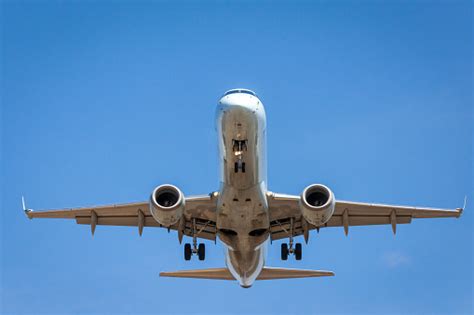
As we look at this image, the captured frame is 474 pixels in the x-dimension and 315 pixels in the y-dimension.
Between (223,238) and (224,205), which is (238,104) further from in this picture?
(223,238)

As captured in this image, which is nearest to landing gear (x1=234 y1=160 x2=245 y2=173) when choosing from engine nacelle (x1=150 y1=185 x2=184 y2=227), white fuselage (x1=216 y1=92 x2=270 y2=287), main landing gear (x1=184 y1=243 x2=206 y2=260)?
white fuselage (x1=216 y1=92 x2=270 y2=287)

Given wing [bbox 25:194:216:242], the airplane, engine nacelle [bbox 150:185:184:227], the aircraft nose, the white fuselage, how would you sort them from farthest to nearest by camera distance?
1. wing [bbox 25:194:216:242]
2. engine nacelle [bbox 150:185:184:227]
3. the airplane
4. the white fuselage
5. the aircraft nose

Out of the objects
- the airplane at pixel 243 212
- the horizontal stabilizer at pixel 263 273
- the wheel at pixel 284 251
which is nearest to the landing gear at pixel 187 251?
the airplane at pixel 243 212

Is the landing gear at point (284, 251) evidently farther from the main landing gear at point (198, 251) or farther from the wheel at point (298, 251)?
the main landing gear at point (198, 251)

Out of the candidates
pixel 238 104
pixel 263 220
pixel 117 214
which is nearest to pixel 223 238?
pixel 263 220

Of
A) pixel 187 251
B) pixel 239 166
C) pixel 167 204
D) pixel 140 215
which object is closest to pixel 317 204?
pixel 239 166

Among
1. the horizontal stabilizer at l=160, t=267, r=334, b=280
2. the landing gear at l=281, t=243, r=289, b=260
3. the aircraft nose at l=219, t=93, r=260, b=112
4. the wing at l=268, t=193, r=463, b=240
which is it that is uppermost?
the aircraft nose at l=219, t=93, r=260, b=112

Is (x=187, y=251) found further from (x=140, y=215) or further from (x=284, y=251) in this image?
(x=284, y=251)

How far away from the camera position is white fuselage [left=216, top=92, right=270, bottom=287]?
3022 cm

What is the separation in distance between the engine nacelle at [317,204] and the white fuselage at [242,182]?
1786 millimetres

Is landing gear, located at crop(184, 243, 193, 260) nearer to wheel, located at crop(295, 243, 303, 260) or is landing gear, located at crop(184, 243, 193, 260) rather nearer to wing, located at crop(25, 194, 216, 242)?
wing, located at crop(25, 194, 216, 242)

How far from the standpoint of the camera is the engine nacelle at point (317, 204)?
31.5 meters

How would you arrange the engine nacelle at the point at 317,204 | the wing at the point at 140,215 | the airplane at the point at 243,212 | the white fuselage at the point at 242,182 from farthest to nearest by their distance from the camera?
the wing at the point at 140,215 → the engine nacelle at the point at 317,204 → the airplane at the point at 243,212 → the white fuselage at the point at 242,182

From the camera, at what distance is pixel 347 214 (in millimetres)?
35438
